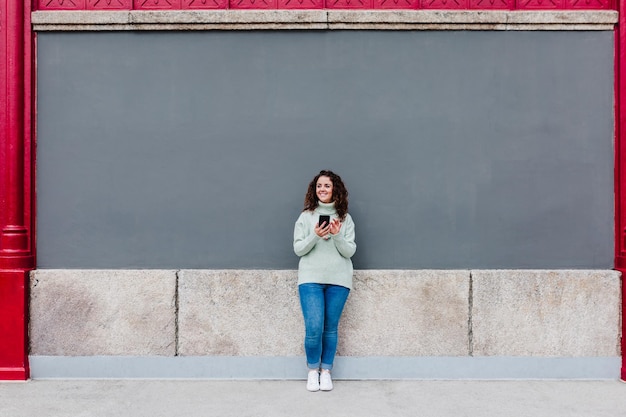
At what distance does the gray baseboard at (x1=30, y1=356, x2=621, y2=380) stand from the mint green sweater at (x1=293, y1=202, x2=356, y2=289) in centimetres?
96

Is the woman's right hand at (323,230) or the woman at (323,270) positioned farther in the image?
the woman at (323,270)

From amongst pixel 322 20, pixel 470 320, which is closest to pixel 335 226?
pixel 470 320

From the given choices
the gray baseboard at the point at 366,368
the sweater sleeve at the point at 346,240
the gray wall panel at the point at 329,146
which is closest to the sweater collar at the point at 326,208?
the sweater sleeve at the point at 346,240

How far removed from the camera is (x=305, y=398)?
4.86 metres

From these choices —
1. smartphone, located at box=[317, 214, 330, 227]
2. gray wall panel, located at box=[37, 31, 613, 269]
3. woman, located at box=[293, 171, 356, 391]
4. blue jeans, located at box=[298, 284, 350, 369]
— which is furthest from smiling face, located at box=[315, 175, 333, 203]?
blue jeans, located at box=[298, 284, 350, 369]

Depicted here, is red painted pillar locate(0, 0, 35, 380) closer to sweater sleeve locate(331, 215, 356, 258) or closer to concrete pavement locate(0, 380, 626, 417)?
concrete pavement locate(0, 380, 626, 417)

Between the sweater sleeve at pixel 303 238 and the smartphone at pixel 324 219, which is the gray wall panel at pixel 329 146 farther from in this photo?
the smartphone at pixel 324 219

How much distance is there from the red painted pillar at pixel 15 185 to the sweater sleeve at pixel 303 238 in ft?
9.15

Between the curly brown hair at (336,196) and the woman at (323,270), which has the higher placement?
the curly brown hair at (336,196)

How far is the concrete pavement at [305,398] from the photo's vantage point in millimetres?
4527

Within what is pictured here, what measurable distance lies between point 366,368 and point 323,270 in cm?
121

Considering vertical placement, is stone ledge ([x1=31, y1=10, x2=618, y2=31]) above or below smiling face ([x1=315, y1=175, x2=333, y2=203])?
above

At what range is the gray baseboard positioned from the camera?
5.43m

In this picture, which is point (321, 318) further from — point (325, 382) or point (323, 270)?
point (325, 382)
